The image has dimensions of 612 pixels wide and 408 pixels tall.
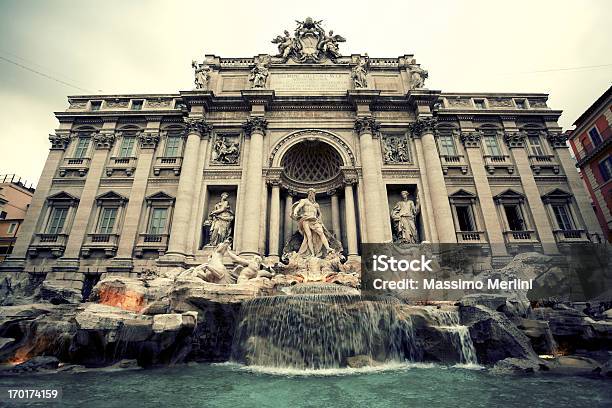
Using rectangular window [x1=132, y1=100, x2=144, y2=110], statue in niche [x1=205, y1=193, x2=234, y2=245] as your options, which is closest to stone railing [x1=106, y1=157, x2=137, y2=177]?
rectangular window [x1=132, y1=100, x2=144, y2=110]

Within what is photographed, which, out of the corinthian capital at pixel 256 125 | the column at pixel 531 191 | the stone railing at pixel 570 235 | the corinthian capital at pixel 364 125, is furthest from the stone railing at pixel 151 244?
the stone railing at pixel 570 235

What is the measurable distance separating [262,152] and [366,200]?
→ 7.08 m

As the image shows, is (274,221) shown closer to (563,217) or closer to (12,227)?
(563,217)

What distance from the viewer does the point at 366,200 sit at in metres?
16.1

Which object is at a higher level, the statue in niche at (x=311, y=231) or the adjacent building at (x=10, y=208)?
the adjacent building at (x=10, y=208)

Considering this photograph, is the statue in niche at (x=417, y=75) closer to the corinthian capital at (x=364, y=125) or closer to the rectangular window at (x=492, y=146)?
the corinthian capital at (x=364, y=125)

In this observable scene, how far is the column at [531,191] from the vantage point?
16141mm

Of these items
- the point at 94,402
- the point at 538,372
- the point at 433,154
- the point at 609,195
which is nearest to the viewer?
the point at 94,402

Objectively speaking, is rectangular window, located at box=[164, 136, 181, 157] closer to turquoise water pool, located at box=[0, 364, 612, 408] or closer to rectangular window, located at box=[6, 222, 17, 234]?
turquoise water pool, located at box=[0, 364, 612, 408]

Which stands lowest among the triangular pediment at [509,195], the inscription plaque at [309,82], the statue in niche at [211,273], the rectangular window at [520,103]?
the statue in niche at [211,273]

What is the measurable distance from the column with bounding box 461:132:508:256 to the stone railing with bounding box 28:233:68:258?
81.3 ft

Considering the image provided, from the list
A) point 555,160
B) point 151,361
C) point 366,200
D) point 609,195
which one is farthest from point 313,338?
point 609,195

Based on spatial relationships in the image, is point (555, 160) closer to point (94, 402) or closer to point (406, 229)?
point (406, 229)

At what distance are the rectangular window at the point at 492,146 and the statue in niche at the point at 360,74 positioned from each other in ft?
30.4
